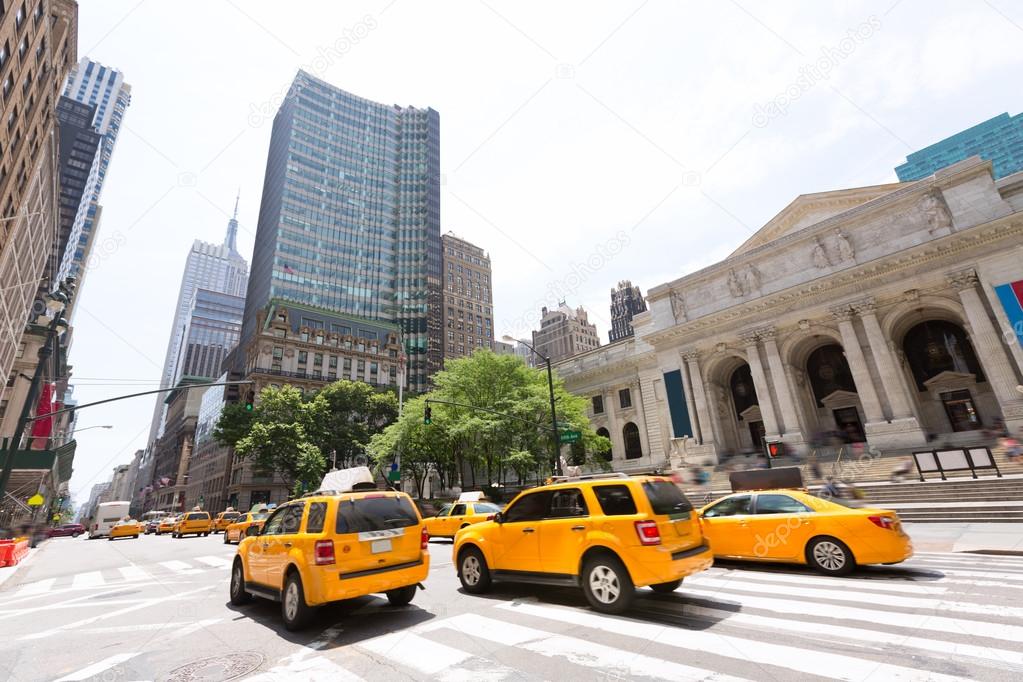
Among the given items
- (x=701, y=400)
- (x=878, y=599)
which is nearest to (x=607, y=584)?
(x=878, y=599)

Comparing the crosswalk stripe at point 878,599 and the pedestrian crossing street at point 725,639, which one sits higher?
the pedestrian crossing street at point 725,639

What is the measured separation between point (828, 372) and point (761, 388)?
5.89 metres

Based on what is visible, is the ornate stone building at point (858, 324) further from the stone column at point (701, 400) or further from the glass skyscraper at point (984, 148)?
the glass skyscraper at point (984, 148)

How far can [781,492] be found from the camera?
29.4ft

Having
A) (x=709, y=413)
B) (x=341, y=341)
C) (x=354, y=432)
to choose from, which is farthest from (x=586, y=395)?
Result: (x=341, y=341)

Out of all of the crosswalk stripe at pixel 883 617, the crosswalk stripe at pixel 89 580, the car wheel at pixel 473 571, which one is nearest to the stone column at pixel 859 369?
the crosswalk stripe at pixel 883 617

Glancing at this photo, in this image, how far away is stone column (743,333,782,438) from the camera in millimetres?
32225

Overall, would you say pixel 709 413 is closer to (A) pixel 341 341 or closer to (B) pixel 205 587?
(B) pixel 205 587

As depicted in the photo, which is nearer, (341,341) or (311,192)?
(341,341)

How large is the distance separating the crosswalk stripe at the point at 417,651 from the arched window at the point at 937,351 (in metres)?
38.4

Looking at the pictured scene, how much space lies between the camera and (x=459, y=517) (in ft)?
55.1

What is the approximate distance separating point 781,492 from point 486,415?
23.5 m

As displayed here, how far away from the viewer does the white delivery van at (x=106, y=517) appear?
4022cm

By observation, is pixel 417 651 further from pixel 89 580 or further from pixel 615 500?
pixel 89 580
